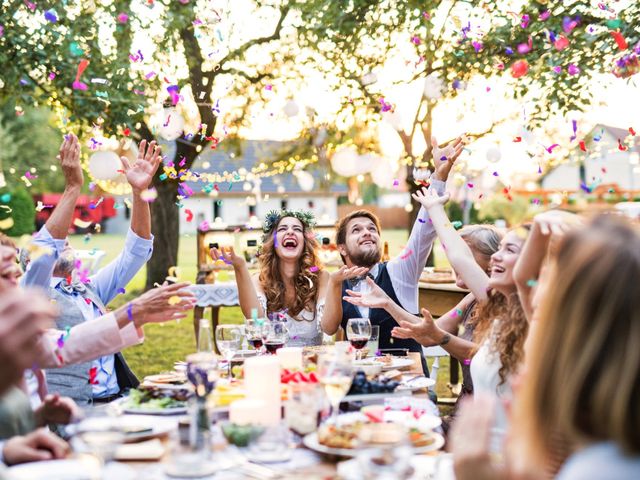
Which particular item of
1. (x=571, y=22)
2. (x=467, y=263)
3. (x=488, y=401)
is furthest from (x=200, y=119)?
(x=488, y=401)

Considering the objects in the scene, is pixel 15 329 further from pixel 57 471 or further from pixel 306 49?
pixel 306 49

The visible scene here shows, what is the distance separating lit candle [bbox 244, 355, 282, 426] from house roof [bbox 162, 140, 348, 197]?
22.3ft

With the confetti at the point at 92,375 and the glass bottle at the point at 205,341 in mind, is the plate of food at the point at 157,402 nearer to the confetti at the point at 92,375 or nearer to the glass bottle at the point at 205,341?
the glass bottle at the point at 205,341

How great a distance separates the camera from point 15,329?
47.1 inches

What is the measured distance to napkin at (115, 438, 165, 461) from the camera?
2.02 m

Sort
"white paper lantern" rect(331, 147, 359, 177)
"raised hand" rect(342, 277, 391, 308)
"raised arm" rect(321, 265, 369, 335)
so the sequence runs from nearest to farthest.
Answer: "raised hand" rect(342, 277, 391, 308), "raised arm" rect(321, 265, 369, 335), "white paper lantern" rect(331, 147, 359, 177)

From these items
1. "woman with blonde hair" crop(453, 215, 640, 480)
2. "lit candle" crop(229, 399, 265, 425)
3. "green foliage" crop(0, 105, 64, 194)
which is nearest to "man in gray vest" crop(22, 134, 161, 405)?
"lit candle" crop(229, 399, 265, 425)

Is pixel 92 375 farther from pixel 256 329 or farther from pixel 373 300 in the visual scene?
pixel 373 300

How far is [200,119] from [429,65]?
3103 mm

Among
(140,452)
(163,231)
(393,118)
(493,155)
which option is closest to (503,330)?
(140,452)

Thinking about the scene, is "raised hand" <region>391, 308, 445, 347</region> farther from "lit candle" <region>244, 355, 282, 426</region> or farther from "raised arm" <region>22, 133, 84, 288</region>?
"raised arm" <region>22, 133, 84, 288</region>

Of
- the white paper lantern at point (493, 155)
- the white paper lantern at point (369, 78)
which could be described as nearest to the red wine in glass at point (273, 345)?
the white paper lantern at point (493, 155)

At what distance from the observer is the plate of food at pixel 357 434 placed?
1.96 meters

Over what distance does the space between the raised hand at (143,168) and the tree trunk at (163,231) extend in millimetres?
7499
